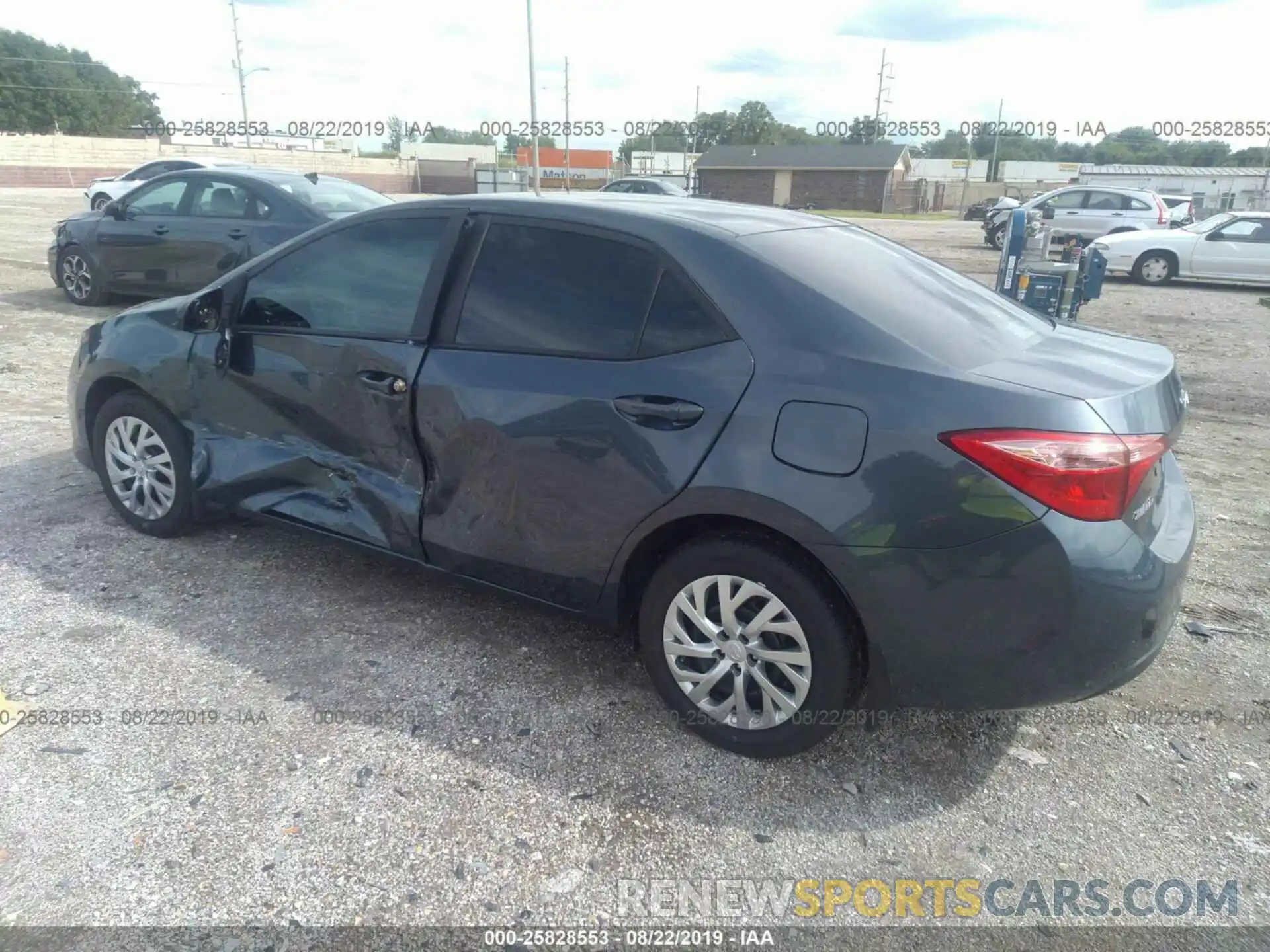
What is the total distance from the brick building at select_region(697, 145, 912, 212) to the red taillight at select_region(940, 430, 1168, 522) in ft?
190

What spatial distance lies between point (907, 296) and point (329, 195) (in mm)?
7849

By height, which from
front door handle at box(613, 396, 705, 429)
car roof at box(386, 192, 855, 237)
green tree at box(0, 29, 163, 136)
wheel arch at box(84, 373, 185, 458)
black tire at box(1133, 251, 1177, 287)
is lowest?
black tire at box(1133, 251, 1177, 287)

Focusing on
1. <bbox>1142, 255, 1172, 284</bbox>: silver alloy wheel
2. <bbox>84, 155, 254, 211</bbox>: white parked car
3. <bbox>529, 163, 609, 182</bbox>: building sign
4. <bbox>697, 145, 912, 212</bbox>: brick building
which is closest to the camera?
<bbox>1142, 255, 1172, 284</bbox>: silver alloy wheel

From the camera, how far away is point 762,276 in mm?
2840

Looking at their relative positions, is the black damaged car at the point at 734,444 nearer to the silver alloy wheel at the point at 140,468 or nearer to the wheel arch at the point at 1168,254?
the silver alloy wheel at the point at 140,468

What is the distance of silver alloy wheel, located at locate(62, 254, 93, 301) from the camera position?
1039 centimetres

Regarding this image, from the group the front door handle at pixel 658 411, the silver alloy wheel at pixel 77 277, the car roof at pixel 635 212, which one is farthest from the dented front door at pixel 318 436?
the silver alloy wheel at pixel 77 277

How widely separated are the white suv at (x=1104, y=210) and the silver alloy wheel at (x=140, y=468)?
20296mm

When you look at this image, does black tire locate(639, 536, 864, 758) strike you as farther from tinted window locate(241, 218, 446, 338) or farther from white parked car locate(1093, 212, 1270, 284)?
white parked car locate(1093, 212, 1270, 284)

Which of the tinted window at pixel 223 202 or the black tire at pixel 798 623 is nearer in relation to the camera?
the black tire at pixel 798 623

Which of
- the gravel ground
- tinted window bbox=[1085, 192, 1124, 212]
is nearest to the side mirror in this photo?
the gravel ground

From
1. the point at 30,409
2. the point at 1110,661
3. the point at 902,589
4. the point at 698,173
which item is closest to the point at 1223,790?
the point at 1110,661

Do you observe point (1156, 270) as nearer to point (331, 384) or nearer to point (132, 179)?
point (331, 384)

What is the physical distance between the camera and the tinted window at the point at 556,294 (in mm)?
2994
